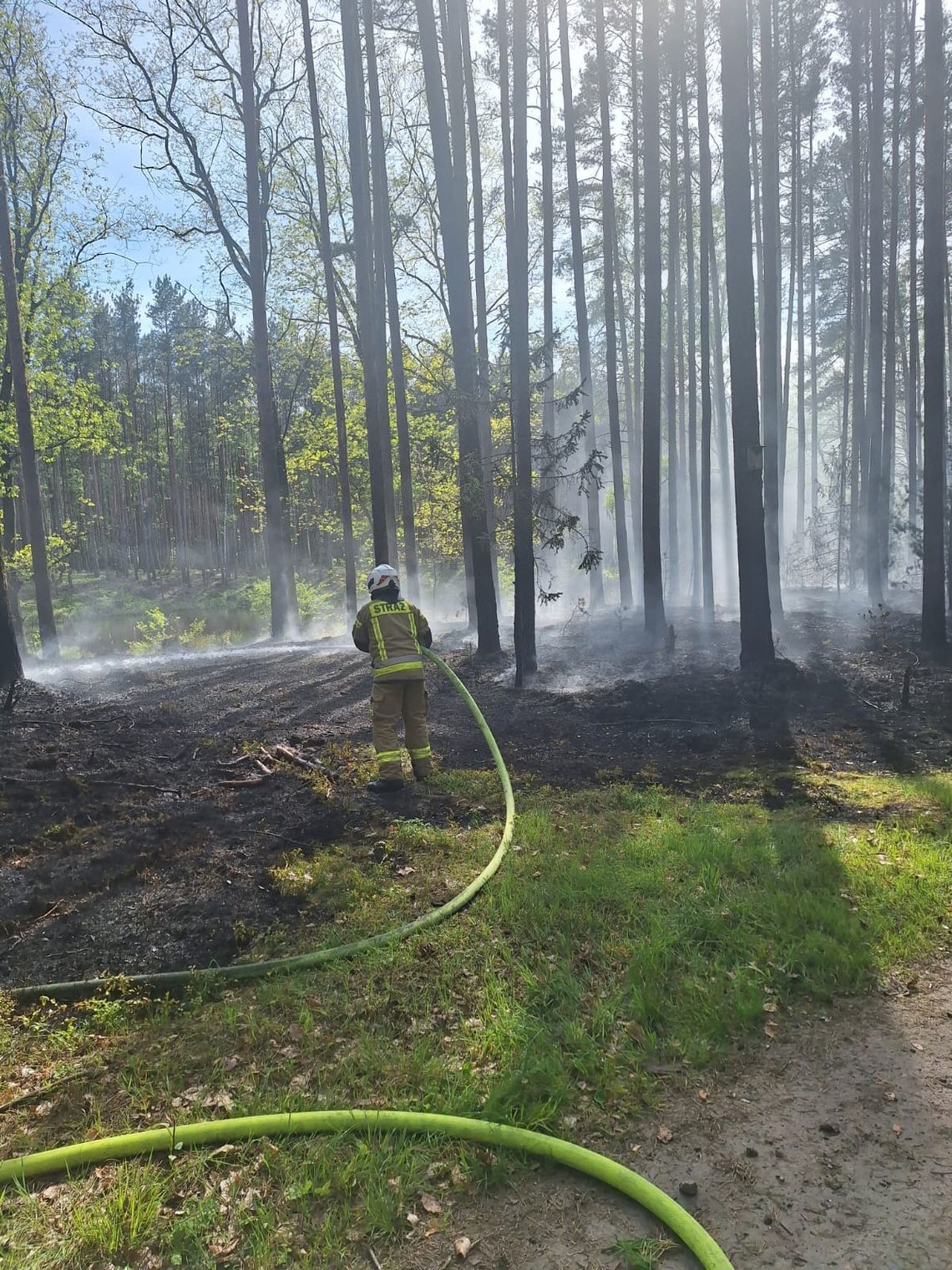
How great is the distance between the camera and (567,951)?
3.72m

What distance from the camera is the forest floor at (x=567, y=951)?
231 cm

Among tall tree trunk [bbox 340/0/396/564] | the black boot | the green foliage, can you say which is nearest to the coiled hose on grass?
the black boot

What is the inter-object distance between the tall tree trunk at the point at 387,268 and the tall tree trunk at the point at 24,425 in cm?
728

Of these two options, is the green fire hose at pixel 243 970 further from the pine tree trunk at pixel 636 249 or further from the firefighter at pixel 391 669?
the pine tree trunk at pixel 636 249

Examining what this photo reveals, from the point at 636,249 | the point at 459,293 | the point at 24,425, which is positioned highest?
the point at 636,249

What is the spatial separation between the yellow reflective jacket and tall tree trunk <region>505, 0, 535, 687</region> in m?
4.74

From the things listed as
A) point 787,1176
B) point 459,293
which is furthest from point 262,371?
point 787,1176

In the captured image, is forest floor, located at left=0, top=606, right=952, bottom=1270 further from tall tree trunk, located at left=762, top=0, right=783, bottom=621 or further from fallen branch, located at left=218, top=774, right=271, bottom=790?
tall tree trunk, located at left=762, top=0, right=783, bottom=621

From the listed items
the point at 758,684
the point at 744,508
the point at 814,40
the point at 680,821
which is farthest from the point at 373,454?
the point at 814,40

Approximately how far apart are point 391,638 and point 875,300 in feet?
53.4

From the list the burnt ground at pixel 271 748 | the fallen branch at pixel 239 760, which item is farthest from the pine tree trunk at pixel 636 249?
the fallen branch at pixel 239 760

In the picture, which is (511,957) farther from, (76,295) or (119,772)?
(76,295)

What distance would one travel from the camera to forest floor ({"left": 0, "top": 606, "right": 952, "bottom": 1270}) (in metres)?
2.31

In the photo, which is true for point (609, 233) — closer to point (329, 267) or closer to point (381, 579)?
point (329, 267)
